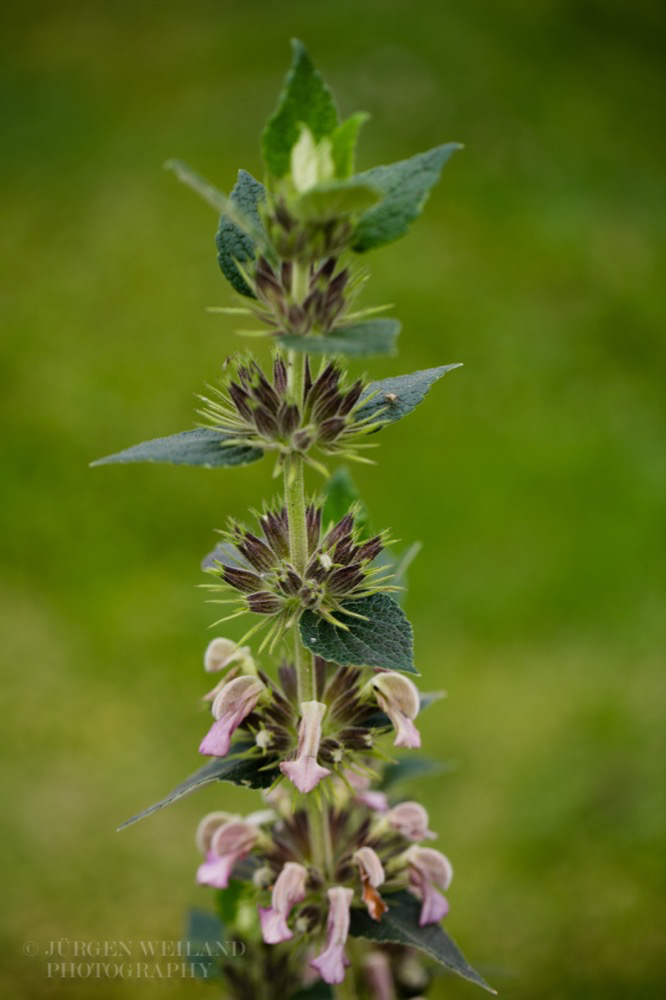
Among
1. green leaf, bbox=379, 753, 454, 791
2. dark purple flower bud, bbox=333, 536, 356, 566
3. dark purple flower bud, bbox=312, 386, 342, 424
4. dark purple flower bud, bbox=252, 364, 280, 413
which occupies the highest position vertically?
dark purple flower bud, bbox=252, 364, 280, 413

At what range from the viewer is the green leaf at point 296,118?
0.37 metres

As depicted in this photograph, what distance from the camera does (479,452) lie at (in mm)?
1948

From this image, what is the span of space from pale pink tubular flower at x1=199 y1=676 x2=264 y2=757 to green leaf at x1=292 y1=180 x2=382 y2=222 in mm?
228

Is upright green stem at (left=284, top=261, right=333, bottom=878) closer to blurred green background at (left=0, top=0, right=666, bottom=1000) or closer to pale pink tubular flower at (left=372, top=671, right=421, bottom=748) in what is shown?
pale pink tubular flower at (left=372, top=671, right=421, bottom=748)

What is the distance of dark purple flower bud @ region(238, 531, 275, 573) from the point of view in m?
0.45

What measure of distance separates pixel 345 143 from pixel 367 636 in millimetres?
207

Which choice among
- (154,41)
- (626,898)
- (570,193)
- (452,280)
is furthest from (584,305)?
(154,41)

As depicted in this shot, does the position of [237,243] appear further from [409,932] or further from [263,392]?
[409,932]

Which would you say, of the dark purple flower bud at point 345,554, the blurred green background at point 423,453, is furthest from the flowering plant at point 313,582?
the blurred green background at point 423,453

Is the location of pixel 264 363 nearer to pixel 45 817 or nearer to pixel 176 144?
pixel 45 817

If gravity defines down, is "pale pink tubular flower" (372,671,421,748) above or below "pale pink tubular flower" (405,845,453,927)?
above

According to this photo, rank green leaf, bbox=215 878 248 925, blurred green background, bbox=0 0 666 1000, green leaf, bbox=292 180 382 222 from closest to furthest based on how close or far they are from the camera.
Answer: green leaf, bbox=292 180 382 222 < green leaf, bbox=215 878 248 925 < blurred green background, bbox=0 0 666 1000

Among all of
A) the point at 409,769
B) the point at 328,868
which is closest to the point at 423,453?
the point at 409,769

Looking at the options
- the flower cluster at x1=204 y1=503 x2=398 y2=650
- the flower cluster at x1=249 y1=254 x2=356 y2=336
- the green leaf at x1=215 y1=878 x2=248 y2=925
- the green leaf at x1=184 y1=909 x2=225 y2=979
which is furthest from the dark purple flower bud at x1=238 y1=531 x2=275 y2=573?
the green leaf at x1=184 y1=909 x2=225 y2=979
